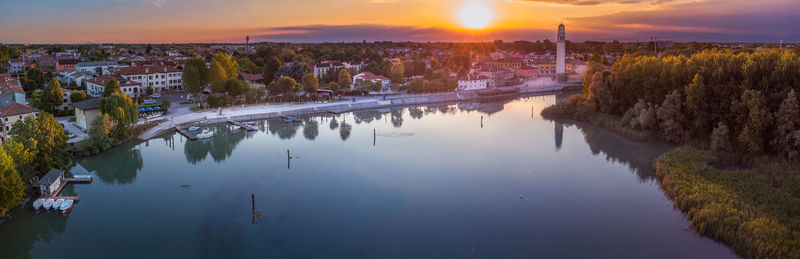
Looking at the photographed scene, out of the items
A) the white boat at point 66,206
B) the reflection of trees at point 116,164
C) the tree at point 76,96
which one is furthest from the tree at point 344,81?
the white boat at point 66,206

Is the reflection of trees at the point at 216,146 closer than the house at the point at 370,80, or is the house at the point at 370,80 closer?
the reflection of trees at the point at 216,146

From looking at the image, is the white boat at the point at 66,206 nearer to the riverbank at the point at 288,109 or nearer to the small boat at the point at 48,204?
the small boat at the point at 48,204

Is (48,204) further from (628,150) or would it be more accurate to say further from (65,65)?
(65,65)

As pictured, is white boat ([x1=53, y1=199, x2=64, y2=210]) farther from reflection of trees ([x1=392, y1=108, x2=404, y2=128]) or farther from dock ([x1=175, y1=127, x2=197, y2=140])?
reflection of trees ([x1=392, y1=108, x2=404, y2=128])

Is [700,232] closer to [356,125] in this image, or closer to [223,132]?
[356,125]

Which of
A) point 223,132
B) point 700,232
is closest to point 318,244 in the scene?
point 700,232

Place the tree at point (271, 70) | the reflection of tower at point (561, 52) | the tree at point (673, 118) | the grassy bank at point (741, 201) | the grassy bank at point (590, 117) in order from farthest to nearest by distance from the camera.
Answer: the reflection of tower at point (561, 52) < the tree at point (271, 70) < the grassy bank at point (590, 117) < the tree at point (673, 118) < the grassy bank at point (741, 201)
